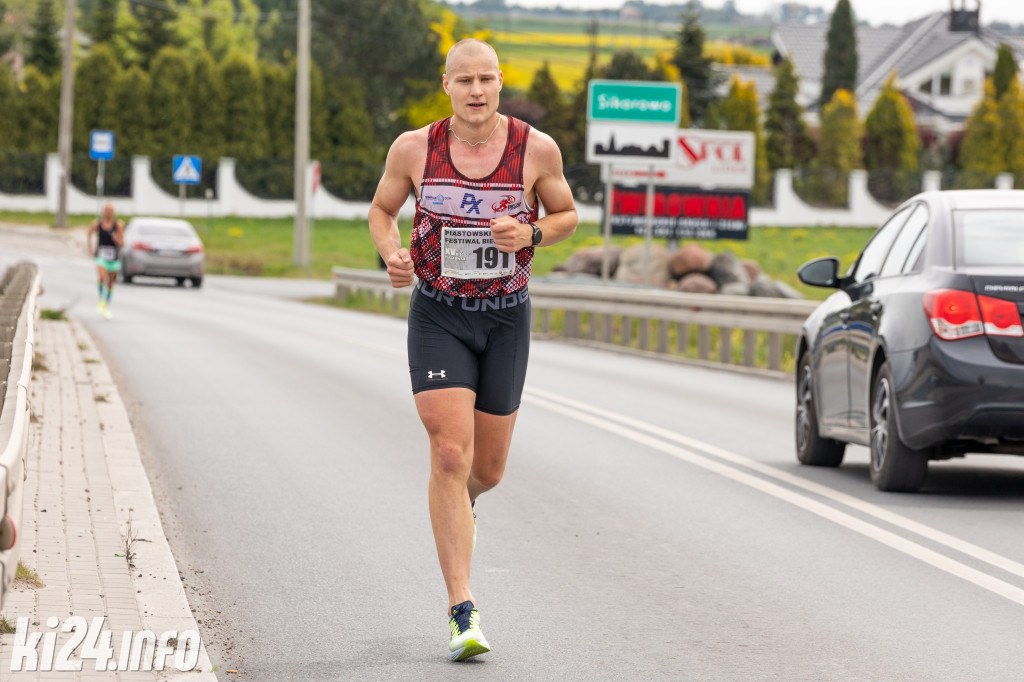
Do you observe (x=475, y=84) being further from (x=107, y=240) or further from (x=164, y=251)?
(x=164, y=251)

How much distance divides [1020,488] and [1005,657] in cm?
443

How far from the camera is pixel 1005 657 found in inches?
229

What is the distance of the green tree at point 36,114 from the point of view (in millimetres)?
63656

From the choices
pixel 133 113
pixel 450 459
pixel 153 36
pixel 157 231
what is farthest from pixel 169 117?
pixel 450 459

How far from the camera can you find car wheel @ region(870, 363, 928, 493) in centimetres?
935

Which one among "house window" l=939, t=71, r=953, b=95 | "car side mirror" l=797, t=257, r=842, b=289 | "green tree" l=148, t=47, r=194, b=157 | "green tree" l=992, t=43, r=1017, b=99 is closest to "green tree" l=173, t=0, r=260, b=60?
"green tree" l=148, t=47, r=194, b=157

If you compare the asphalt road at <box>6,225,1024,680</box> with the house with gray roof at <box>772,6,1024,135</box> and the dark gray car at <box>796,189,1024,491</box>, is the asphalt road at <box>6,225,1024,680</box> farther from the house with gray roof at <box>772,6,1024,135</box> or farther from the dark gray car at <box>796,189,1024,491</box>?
the house with gray roof at <box>772,6,1024,135</box>

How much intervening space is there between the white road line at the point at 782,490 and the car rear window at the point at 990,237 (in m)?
1.41

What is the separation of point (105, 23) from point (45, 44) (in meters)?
6.71

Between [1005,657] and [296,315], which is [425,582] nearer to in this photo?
[1005,657]

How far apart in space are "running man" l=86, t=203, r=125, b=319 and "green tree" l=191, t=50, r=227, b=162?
4177 cm

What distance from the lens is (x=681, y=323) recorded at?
21547 mm

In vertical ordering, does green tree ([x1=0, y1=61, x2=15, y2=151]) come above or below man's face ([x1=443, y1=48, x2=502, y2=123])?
above

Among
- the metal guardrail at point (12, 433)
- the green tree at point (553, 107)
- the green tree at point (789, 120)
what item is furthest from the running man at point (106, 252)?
the green tree at point (789, 120)
